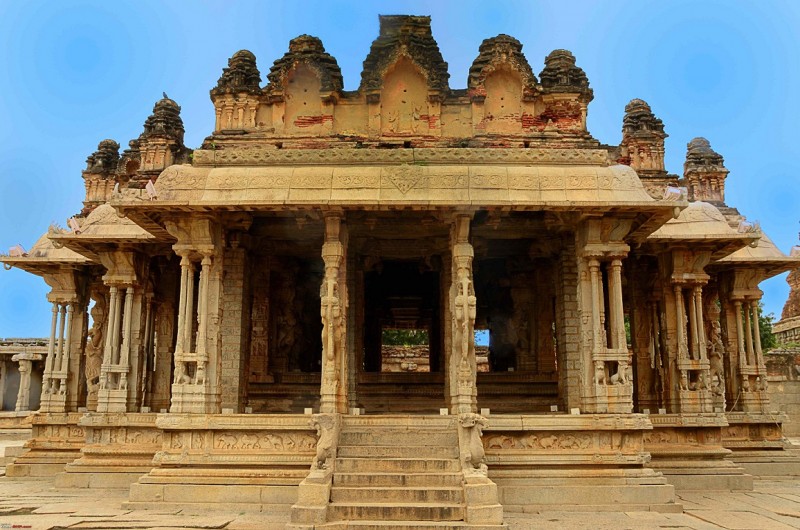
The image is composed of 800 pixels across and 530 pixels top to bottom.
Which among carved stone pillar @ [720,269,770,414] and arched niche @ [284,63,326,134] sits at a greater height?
arched niche @ [284,63,326,134]

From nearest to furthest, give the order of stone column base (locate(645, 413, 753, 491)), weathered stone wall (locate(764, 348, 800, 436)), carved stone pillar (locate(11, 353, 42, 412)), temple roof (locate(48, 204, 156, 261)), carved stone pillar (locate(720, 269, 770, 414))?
stone column base (locate(645, 413, 753, 491))
temple roof (locate(48, 204, 156, 261))
carved stone pillar (locate(720, 269, 770, 414))
weathered stone wall (locate(764, 348, 800, 436))
carved stone pillar (locate(11, 353, 42, 412))

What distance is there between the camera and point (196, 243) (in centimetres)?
1275

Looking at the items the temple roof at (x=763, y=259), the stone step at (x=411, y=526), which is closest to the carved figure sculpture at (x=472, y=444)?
the stone step at (x=411, y=526)

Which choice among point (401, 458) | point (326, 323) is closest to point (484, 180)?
point (326, 323)

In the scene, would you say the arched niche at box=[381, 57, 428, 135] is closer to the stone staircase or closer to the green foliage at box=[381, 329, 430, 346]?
the stone staircase

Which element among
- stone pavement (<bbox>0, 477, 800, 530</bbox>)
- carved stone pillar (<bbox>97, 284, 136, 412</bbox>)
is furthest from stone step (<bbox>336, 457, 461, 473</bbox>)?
carved stone pillar (<bbox>97, 284, 136, 412</bbox>)

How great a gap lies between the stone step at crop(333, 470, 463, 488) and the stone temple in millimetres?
40

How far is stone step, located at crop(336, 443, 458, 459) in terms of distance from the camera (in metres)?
11.2

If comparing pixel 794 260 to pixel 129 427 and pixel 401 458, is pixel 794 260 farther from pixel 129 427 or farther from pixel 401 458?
pixel 129 427

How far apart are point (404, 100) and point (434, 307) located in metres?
8.17

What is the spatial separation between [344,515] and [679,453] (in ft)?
26.2

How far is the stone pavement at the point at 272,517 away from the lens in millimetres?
9766

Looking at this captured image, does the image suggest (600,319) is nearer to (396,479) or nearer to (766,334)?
(396,479)

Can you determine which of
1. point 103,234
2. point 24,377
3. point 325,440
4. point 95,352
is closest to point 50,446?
point 95,352
